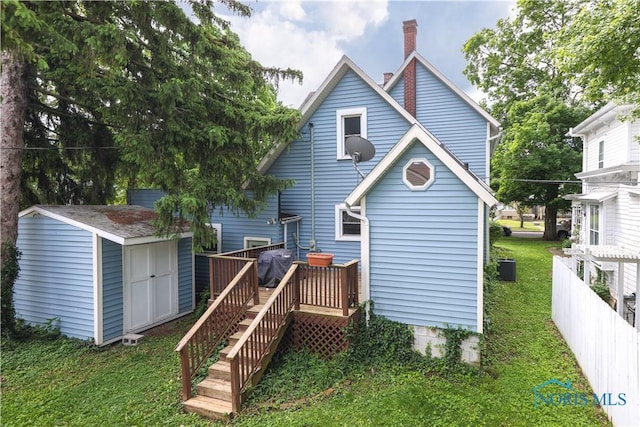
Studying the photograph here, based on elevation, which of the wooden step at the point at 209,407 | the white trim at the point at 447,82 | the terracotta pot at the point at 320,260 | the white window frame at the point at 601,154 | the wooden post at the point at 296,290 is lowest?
the wooden step at the point at 209,407

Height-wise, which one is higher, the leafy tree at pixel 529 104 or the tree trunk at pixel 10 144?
the leafy tree at pixel 529 104

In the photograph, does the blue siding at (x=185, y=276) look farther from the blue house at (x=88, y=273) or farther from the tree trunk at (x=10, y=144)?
the tree trunk at (x=10, y=144)

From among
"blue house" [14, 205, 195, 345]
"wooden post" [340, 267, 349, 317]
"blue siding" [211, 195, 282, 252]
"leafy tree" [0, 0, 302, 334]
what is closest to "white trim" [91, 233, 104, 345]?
"blue house" [14, 205, 195, 345]

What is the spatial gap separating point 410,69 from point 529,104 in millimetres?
14889

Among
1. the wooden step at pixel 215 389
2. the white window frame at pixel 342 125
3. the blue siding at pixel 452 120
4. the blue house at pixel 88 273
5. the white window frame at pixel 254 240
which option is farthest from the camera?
the blue siding at pixel 452 120

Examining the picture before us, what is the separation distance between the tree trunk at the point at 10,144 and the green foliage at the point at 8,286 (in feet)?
0.76

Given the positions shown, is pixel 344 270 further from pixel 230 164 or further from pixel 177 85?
pixel 177 85

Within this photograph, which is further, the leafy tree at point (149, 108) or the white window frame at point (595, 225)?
the white window frame at point (595, 225)

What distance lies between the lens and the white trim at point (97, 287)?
7707 millimetres

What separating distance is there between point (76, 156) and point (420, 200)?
9.94 meters

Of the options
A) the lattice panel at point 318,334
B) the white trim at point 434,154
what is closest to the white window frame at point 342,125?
the white trim at point 434,154

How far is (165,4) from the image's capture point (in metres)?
7.53

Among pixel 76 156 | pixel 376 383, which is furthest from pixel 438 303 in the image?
pixel 76 156

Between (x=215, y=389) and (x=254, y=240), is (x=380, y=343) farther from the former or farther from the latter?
(x=254, y=240)
